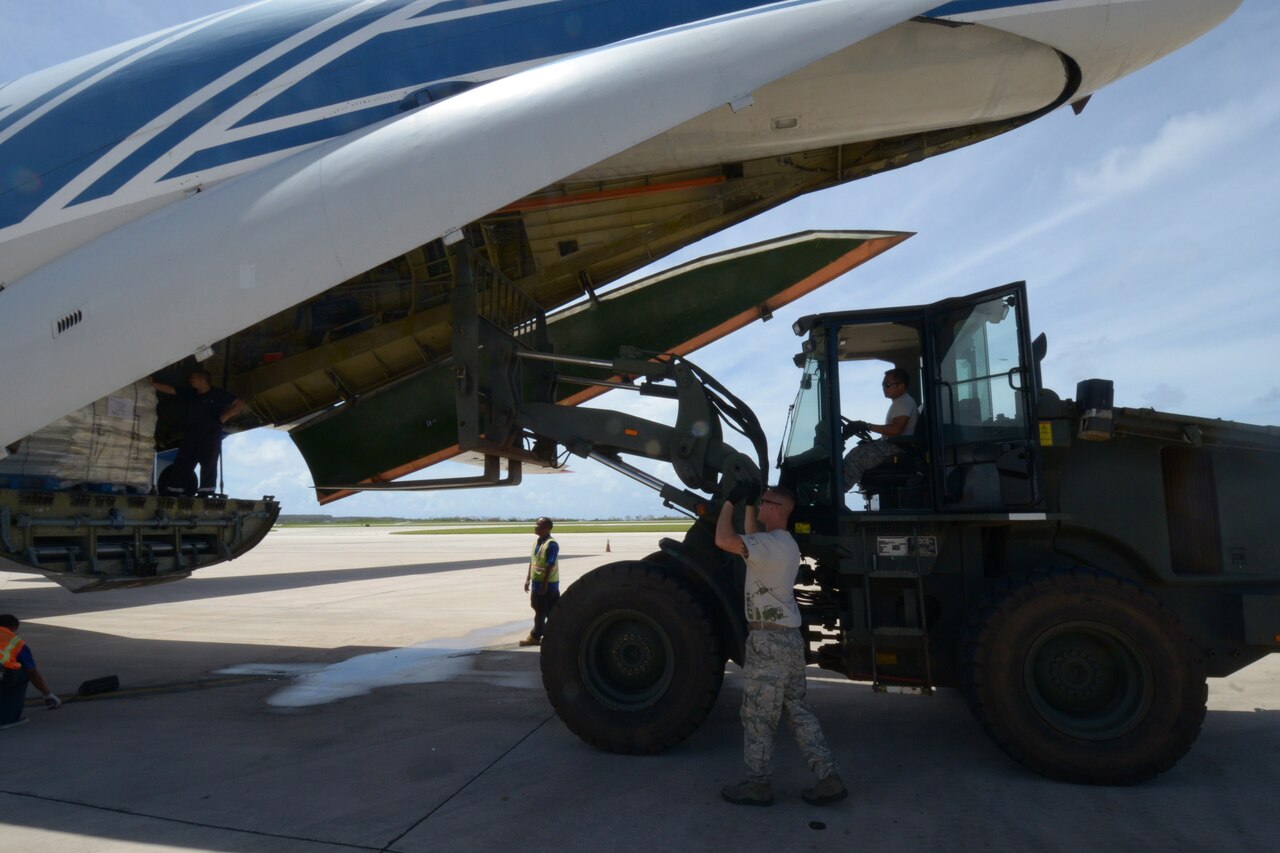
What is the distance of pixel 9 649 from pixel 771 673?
547cm

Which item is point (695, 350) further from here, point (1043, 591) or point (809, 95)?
point (1043, 591)

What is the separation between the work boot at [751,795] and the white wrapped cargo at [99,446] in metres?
5.58

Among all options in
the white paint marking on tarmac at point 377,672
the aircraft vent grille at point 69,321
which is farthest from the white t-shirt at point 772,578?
the aircraft vent grille at point 69,321

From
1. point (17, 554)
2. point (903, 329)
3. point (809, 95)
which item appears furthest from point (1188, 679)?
point (17, 554)

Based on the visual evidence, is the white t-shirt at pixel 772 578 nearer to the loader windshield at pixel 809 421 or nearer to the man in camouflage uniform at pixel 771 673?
the man in camouflage uniform at pixel 771 673

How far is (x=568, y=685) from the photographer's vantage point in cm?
479

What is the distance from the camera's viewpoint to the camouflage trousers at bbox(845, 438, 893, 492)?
15.9ft

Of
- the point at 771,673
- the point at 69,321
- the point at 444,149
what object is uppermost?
the point at 444,149

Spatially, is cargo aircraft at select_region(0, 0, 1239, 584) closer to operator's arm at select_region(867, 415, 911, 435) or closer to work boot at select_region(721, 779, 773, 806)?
operator's arm at select_region(867, 415, 911, 435)

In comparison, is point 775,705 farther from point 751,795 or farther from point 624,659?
point 624,659

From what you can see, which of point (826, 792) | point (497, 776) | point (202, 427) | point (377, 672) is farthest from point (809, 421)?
point (202, 427)

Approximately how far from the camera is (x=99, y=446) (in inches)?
263

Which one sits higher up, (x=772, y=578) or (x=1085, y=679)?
(x=772, y=578)

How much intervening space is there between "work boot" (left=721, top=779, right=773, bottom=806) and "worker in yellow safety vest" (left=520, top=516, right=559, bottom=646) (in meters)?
5.14
